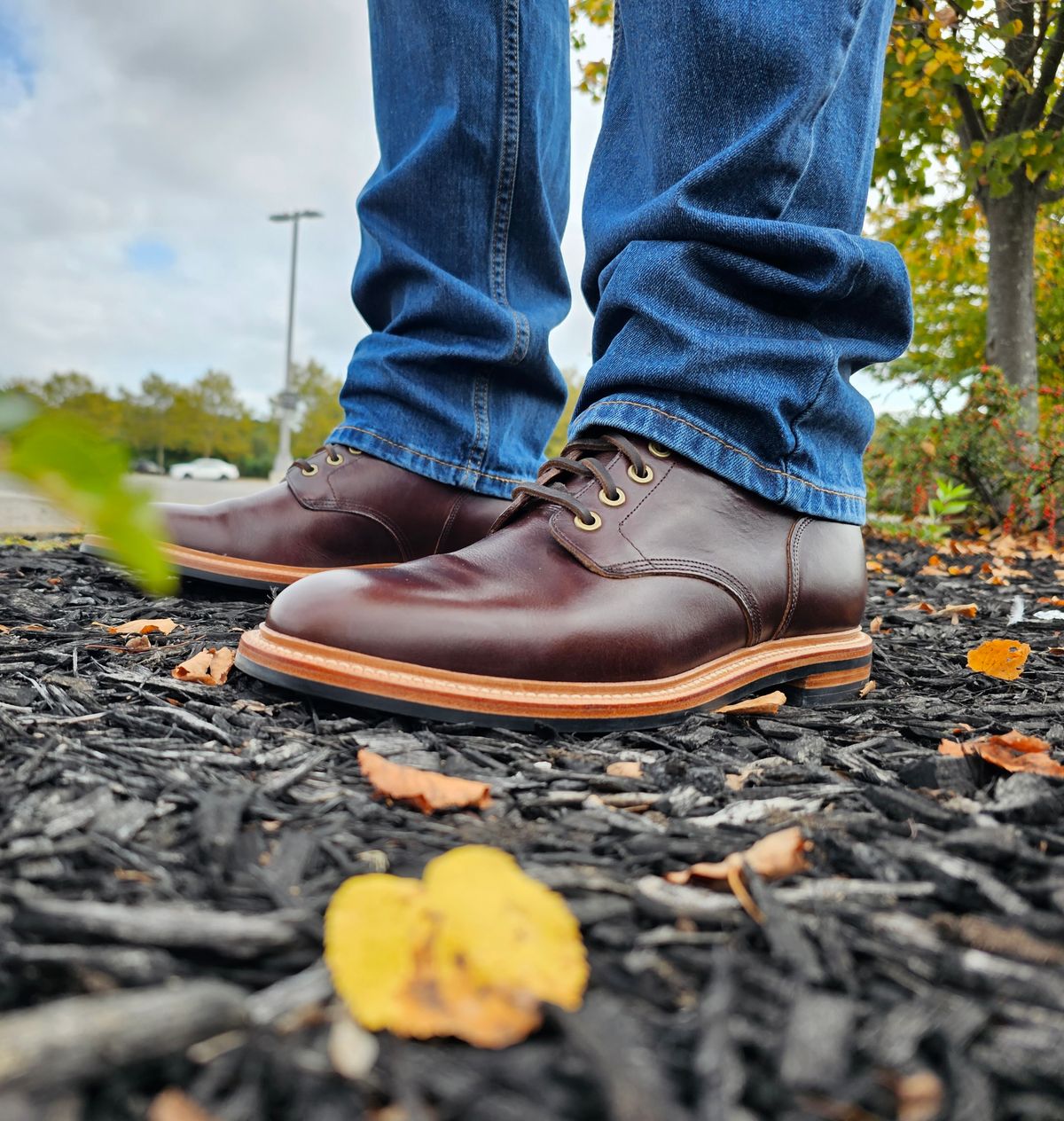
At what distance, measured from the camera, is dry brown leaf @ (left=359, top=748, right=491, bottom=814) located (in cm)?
85

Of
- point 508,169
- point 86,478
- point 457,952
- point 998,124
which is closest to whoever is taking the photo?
point 86,478

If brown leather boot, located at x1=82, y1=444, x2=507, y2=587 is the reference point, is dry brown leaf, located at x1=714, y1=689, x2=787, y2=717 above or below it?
below

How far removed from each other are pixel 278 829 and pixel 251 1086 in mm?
319

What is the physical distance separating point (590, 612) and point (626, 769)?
23 centimetres

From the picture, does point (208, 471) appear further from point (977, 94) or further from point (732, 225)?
point (732, 225)

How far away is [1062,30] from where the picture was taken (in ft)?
18.4

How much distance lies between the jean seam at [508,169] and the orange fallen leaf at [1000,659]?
1.07 meters

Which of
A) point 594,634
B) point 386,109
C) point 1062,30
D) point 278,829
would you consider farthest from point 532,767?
point 1062,30

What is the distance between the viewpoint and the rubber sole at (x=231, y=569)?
185 cm

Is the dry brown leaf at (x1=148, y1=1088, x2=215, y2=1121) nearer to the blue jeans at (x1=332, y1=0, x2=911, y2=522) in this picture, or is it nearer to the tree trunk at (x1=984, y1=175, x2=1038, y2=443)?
the blue jeans at (x1=332, y1=0, x2=911, y2=522)

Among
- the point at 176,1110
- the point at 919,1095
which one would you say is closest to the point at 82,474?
the point at 176,1110

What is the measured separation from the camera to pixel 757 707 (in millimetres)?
1257

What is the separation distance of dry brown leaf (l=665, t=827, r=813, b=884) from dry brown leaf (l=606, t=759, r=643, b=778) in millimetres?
236

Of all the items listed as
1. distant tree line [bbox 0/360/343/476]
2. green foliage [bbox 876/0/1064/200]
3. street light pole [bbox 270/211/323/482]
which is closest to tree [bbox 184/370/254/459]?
distant tree line [bbox 0/360/343/476]
